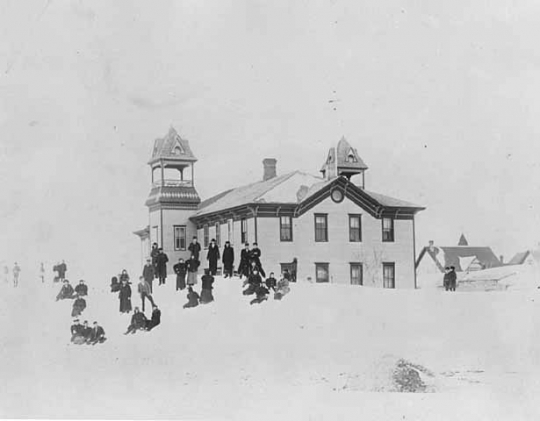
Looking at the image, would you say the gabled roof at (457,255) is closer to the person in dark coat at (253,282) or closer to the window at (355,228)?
the window at (355,228)

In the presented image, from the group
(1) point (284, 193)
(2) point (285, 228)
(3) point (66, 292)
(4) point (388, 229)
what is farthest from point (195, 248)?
(4) point (388, 229)

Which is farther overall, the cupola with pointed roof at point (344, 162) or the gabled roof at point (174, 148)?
the gabled roof at point (174, 148)

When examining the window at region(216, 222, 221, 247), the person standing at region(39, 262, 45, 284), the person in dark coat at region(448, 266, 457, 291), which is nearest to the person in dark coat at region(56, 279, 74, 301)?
the person standing at region(39, 262, 45, 284)

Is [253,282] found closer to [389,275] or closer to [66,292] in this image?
[389,275]

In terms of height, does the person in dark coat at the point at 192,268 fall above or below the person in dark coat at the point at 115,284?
above

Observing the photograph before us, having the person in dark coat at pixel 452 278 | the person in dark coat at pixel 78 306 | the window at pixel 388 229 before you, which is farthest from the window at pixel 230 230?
the person in dark coat at pixel 452 278

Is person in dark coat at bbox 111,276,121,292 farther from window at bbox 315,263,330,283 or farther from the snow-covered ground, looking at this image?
window at bbox 315,263,330,283

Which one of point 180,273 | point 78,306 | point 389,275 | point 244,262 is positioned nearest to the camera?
point 389,275

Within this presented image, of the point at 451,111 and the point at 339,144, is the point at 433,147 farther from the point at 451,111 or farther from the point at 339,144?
the point at 339,144
